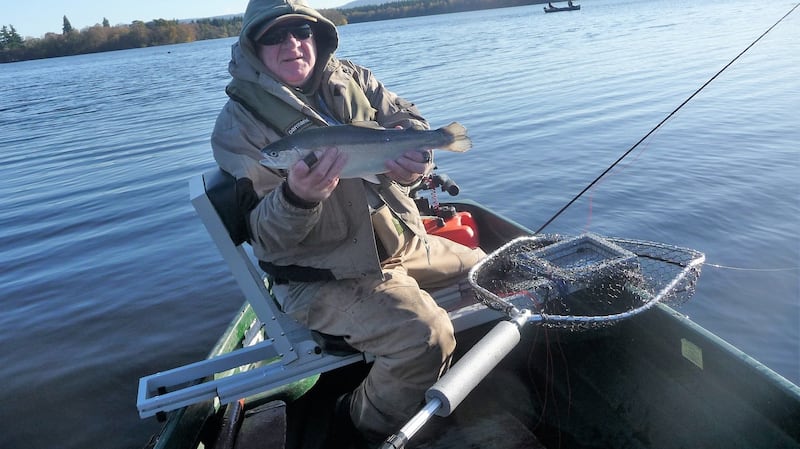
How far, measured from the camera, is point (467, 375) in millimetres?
2510

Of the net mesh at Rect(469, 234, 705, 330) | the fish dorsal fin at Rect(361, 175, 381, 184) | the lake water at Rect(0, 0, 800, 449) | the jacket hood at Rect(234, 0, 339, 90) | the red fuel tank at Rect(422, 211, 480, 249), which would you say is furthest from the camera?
the lake water at Rect(0, 0, 800, 449)

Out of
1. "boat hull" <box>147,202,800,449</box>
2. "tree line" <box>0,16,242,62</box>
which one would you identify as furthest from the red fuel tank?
"tree line" <box>0,16,242,62</box>

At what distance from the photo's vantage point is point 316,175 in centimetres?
290

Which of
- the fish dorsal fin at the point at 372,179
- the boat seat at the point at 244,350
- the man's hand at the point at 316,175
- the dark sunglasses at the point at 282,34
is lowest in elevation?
the boat seat at the point at 244,350

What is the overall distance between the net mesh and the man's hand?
3.70 feet

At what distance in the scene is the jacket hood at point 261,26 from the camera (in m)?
3.36

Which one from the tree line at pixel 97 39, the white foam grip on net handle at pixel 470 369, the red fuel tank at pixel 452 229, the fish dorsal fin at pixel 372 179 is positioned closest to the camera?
the white foam grip on net handle at pixel 470 369

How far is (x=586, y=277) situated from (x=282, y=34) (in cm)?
233

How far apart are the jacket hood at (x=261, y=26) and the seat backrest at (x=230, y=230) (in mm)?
679

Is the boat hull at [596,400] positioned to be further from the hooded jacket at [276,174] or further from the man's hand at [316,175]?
the man's hand at [316,175]

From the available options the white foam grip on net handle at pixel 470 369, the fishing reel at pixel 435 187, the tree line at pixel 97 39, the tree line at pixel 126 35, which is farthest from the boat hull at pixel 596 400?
the tree line at pixel 97 39

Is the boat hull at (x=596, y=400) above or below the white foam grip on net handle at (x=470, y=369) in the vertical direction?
below

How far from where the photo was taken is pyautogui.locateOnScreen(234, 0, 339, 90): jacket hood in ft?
11.0

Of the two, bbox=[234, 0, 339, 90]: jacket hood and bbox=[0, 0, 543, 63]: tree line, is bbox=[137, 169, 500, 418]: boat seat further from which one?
bbox=[0, 0, 543, 63]: tree line
